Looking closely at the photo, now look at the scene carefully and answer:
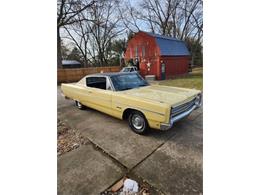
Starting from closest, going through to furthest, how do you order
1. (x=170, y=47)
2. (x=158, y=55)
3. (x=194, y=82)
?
(x=194, y=82), (x=158, y=55), (x=170, y=47)

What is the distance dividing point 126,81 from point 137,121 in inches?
→ 32.6

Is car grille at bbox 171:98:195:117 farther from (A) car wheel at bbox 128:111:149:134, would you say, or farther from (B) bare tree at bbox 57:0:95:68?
(B) bare tree at bbox 57:0:95:68

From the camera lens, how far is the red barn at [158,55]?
8438 mm

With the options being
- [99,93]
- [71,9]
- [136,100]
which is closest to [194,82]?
[99,93]

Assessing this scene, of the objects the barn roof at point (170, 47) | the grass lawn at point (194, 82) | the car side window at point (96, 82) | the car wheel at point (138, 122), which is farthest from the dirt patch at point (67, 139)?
the barn roof at point (170, 47)

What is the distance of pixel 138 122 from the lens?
2.14 meters

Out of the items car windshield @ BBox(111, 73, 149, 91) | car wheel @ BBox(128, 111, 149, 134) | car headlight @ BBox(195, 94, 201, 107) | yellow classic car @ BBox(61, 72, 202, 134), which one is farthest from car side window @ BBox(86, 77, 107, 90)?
car headlight @ BBox(195, 94, 201, 107)

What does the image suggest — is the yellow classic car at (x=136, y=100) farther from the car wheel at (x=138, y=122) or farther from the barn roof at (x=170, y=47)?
the barn roof at (x=170, y=47)

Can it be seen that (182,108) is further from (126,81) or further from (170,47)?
(170,47)

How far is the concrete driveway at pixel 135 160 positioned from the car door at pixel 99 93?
1.12 ft

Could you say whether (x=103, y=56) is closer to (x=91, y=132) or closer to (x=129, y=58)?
(x=91, y=132)

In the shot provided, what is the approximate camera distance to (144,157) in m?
1.64

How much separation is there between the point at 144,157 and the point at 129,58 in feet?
29.5

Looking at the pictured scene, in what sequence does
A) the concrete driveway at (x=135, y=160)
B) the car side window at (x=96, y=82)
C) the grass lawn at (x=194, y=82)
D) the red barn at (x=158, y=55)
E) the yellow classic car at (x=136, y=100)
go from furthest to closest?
the red barn at (x=158, y=55), the grass lawn at (x=194, y=82), the car side window at (x=96, y=82), the yellow classic car at (x=136, y=100), the concrete driveway at (x=135, y=160)
